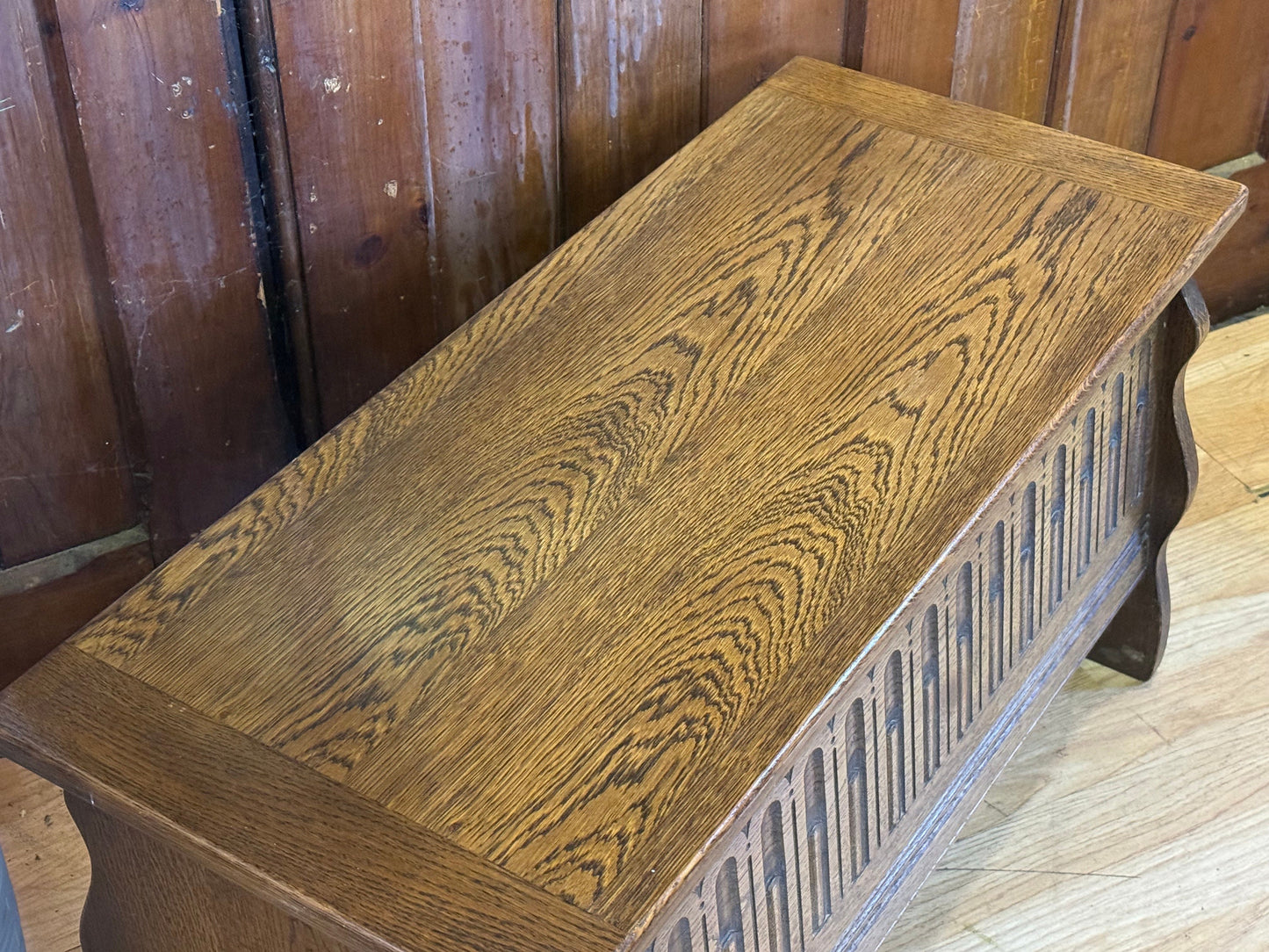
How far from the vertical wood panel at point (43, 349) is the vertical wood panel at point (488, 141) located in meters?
0.33

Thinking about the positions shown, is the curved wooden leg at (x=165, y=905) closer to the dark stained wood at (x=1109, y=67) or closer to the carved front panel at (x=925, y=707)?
the carved front panel at (x=925, y=707)

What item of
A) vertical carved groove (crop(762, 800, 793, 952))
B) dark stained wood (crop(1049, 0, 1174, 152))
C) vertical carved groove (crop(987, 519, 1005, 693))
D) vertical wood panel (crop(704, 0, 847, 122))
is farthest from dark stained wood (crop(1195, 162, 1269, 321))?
vertical carved groove (crop(762, 800, 793, 952))

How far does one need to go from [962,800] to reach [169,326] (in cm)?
81

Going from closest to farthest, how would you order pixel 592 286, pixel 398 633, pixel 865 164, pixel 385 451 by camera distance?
1. pixel 398 633
2. pixel 385 451
3. pixel 592 286
4. pixel 865 164

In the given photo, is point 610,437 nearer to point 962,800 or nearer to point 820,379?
point 820,379

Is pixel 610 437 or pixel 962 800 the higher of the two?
pixel 610 437

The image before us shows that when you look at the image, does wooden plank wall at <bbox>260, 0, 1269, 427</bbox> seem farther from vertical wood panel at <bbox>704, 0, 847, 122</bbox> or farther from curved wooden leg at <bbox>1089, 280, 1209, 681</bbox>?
curved wooden leg at <bbox>1089, 280, 1209, 681</bbox>

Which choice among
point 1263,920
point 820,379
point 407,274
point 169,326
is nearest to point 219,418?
point 169,326

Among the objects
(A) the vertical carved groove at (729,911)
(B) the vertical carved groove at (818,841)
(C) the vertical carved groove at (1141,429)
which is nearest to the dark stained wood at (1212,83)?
(C) the vertical carved groove at (1141,429)

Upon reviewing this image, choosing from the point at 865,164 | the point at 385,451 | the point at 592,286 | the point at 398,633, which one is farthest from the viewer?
the point at 865,164

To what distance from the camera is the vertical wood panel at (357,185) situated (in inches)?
47.6

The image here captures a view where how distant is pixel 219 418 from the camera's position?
1351mm

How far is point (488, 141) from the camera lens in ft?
4.43

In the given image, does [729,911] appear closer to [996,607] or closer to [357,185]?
[996,607]
